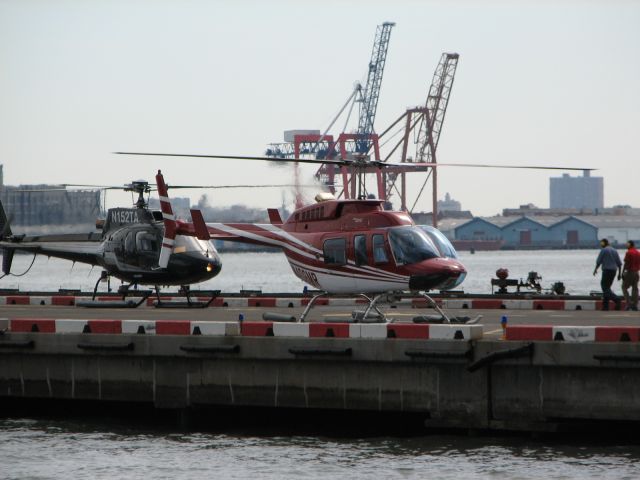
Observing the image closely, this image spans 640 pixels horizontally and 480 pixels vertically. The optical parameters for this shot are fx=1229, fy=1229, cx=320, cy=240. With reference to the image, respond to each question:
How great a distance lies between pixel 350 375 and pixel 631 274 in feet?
35.9

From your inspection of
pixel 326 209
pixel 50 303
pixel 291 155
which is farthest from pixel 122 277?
pixel 291 155

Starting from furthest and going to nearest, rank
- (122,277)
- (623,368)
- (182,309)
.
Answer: (122,277), (182,309), (623,368)

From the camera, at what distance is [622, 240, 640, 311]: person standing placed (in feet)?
92.5

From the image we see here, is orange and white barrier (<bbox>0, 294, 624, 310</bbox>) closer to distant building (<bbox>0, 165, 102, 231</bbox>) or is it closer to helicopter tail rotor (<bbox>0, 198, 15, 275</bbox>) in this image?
helicopter tail rotor (<bbox>0, 198, 15, 275</bbox>)

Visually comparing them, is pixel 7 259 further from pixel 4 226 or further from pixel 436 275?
pixel 436 275

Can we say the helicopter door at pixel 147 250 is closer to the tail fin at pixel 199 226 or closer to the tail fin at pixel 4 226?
the tail fin at pixel 199 226

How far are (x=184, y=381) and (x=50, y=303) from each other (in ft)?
51.0

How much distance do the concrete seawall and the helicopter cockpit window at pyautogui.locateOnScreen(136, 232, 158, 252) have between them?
1147 cm

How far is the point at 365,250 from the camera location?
82.3 ft

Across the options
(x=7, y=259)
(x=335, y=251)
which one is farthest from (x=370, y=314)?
(x=7, y=259)

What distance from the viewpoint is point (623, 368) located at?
59.8ft

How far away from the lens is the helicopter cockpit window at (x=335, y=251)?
83.6 feet

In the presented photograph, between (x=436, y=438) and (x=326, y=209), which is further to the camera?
(x=326, y=209)

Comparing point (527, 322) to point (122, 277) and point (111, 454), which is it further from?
point (122, 277)
